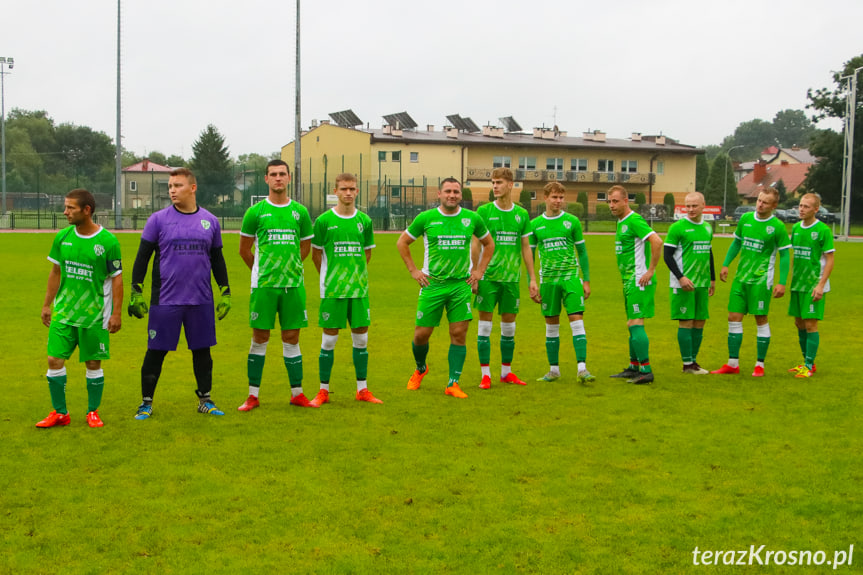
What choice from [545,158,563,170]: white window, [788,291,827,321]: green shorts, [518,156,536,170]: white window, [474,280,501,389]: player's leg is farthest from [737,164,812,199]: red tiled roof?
[474,280,501,389]: player's leg

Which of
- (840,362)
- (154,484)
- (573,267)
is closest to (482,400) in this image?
(573,267)

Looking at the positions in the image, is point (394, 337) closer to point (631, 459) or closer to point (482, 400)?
point (482, 400)

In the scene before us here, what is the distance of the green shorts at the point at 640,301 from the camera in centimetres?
922

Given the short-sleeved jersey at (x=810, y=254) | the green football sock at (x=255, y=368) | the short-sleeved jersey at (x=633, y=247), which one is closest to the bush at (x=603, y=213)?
the short-sleeved jersey at (x=810, y=254)

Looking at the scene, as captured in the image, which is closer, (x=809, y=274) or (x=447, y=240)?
(x=447, y=240)

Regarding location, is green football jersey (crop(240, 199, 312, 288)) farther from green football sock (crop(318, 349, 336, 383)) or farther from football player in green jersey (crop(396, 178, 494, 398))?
football player in green jersey (crop(396, 178, 494, 398))

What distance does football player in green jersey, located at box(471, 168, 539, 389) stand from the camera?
30.3 feet

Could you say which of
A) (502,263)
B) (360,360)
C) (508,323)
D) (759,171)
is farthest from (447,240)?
(759,171)

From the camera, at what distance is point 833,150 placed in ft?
199

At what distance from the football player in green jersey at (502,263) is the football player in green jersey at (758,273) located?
247 cm

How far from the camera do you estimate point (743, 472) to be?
6.06m

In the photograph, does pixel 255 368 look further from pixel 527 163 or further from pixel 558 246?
pixel 527 163

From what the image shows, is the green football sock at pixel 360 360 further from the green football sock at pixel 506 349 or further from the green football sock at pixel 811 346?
the green football sock at pixel 811 346

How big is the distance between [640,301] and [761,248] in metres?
1.77
